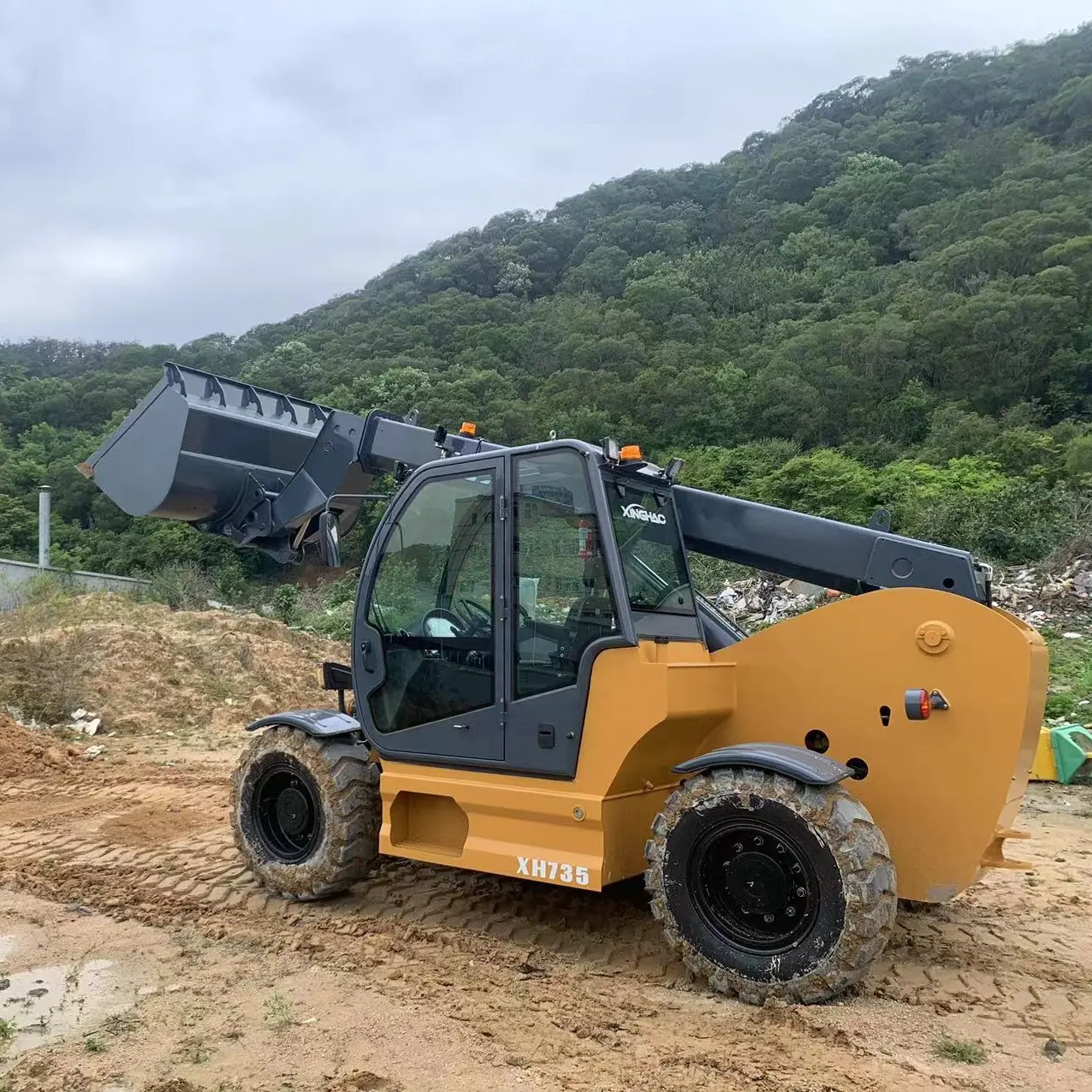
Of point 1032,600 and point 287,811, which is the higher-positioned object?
point 1032,600

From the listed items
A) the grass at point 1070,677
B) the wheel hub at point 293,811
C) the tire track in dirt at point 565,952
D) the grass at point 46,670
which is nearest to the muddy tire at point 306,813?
the wheel hub at point 293,811

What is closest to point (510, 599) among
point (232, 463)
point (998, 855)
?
point (232, 463)

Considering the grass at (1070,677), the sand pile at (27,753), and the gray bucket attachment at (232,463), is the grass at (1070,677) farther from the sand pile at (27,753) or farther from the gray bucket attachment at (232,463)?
the sand pile at (27,753)

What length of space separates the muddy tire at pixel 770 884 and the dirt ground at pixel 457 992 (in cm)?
14

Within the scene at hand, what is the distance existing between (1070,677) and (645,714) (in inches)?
344

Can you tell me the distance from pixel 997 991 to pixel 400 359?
50.4m

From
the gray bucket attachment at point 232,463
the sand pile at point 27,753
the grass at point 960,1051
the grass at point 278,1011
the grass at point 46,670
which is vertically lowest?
the sand pile at point 27,753

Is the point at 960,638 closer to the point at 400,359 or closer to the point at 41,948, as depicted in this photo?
the point at 41,948

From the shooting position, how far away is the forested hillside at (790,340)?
93.2ft

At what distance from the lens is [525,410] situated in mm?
39625

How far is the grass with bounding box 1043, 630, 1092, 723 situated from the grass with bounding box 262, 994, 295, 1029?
7.78 meters

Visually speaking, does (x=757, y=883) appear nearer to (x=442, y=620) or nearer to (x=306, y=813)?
(x=442, y=620)

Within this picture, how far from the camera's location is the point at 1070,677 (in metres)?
11.0

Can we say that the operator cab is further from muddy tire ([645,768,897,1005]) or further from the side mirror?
muddy tire ([645,768,897,1005])
